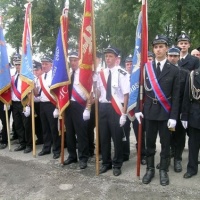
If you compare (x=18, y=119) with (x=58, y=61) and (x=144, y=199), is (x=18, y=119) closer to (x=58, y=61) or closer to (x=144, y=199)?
(x=58, y=61)

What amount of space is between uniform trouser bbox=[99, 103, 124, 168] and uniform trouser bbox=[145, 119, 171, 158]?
0.56 metres

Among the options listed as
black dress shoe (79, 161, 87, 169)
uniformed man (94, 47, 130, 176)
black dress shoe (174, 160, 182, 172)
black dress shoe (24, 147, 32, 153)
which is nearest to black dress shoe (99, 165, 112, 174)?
uniformed man (94, 47, 130, 176)

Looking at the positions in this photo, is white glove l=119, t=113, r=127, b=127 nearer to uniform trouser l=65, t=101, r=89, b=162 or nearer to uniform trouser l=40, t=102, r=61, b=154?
uniform trouser l=65, t=101, r=89, b=162

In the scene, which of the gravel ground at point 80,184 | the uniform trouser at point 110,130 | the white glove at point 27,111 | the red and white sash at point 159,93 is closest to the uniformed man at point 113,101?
the uniform trouser at point 110,130

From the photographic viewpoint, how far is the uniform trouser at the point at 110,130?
5.09 m

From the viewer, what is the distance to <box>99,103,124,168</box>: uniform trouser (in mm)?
5090

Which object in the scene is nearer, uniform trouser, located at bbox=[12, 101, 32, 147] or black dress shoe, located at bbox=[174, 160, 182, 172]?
black dress shoe, located at bbox=[174, 160, 182, 172]

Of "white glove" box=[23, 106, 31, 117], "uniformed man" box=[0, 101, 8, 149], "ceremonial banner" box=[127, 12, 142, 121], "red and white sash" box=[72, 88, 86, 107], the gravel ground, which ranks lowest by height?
the gravel ground

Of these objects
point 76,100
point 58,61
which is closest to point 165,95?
point 76,100

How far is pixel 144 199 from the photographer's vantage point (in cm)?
415

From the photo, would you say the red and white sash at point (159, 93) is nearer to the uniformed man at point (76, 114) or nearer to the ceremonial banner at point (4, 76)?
the uniformed man at point (76, 114)

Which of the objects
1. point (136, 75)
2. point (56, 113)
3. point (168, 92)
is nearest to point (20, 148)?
point (56, 113)

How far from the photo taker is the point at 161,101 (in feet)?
14.9

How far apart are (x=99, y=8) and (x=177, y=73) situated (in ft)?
80.0
